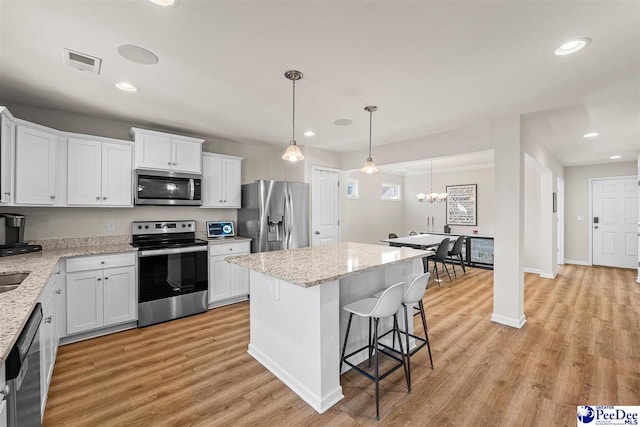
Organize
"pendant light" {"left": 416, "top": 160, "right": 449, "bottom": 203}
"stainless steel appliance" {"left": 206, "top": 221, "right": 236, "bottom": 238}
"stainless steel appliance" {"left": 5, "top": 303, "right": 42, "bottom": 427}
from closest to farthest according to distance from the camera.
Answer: "stainless steel appliance" {"left": 5, "top": 303, "right": 42, "bottom": 427}, "stainless steel appliance" {"left": 206, "top": 221, "right": 236, "bottom": 238}, "pendant light" {"left": 416, "top": 160, "right": 449, "bottom": 203}

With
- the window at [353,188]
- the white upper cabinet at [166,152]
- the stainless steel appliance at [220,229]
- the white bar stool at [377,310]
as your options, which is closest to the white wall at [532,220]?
the window at [353,188]

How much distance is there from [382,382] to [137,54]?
3.06 metres

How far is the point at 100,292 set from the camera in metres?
3.03

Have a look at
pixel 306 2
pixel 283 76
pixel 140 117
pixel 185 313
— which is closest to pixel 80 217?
pixel 140 117

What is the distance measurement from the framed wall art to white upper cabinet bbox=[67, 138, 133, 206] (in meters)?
7.11

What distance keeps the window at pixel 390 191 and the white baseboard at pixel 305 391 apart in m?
6.17

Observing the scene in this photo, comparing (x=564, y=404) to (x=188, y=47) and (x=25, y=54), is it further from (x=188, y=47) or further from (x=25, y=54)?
(x=25, y=54)

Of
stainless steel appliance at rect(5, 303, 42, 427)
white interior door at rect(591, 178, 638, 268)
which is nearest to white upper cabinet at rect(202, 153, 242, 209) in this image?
stainless steel appliance at rect(5, 303, 42, 427)

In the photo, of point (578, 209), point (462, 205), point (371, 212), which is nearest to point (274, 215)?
point (371, 212)

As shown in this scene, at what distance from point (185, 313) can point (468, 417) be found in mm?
3164

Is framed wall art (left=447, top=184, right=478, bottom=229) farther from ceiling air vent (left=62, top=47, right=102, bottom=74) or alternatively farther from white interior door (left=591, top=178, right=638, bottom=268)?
ceiling air vent (left=62, top=47, right=102, bottom=74)

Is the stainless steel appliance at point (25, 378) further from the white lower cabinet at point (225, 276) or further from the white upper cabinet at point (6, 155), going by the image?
the white lower cabinet at point (225, 276)

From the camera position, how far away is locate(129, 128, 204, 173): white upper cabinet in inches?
136

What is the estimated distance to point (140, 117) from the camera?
3439 mm
